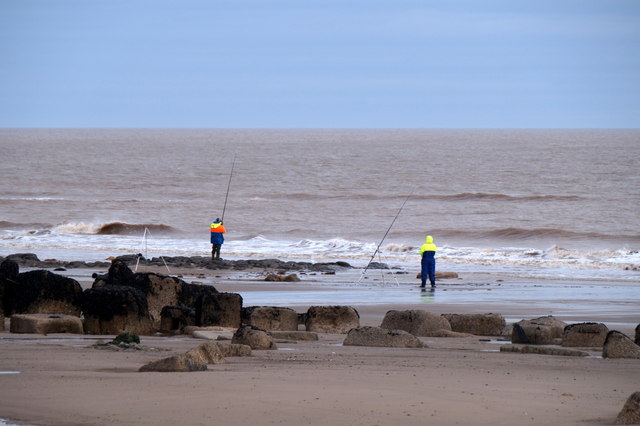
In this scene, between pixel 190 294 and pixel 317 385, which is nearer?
pixel 317 385

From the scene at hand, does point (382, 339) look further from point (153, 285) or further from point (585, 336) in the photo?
point (153, 285)

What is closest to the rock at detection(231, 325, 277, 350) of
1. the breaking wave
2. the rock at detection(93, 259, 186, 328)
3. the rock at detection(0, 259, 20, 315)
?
the rock at detection(93, 259, 186, 328)

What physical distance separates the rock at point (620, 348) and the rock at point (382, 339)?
1.71m

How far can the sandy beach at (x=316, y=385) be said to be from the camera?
18.6 ft

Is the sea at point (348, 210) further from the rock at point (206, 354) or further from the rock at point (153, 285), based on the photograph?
the rock at point (206, 354)

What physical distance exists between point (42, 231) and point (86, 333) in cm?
2721

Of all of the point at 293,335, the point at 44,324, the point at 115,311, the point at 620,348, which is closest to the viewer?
the point at 620,348

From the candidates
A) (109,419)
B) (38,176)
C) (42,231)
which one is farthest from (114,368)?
(38,176)

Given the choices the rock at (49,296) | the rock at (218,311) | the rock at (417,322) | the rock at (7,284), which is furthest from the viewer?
the rock at (7,284)

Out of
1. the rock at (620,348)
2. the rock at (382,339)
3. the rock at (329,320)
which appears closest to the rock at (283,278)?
the rock at (329,320)

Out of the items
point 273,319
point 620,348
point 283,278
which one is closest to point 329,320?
point 273,319

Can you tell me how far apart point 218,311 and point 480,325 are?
293 cm

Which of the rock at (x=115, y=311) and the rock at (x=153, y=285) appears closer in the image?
the rock at (x=115, y=311)

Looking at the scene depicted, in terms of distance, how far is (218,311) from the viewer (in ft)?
36.8
